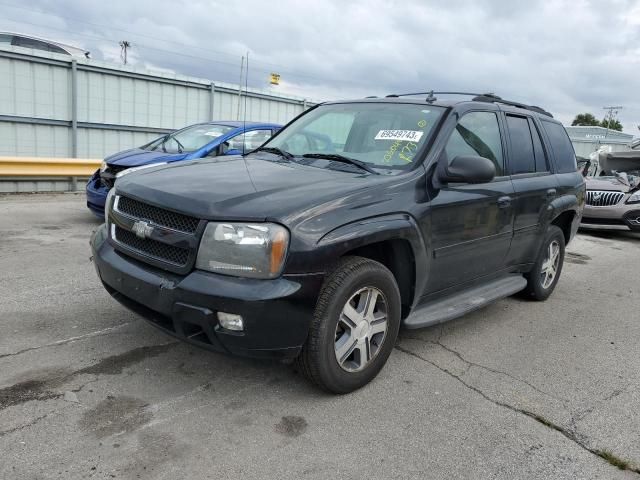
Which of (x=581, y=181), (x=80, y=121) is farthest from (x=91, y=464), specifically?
(x=80, y=121)

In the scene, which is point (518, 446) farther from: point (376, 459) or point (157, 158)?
point (157, 158)

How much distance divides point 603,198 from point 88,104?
35.3 feet

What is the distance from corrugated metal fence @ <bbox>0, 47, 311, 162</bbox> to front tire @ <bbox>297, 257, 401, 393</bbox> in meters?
7.31

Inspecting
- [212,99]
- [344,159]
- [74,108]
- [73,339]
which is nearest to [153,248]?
[73,339]

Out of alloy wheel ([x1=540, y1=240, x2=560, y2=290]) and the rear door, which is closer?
the rear door

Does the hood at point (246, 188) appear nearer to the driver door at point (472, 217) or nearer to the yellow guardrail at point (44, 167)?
the driver door at point (472, 217)

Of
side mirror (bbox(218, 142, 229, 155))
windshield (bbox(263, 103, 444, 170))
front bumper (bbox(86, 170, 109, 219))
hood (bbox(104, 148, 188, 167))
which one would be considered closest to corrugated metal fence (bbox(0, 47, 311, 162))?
side mirror (bbox(218, 142, 229, 155))

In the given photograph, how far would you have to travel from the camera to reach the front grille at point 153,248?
115 inches

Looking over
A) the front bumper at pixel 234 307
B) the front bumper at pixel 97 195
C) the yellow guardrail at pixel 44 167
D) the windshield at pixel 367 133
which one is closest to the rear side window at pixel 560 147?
the windshield at pixel 367 133

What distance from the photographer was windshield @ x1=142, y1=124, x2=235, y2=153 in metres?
8.32

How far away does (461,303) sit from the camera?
4.04 metres

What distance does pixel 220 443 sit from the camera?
2707 millimetres

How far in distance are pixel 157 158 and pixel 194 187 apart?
4.95 metres

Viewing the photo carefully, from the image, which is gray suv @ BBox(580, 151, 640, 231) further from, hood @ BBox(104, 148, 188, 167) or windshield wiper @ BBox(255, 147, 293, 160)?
windshield wiper @ BBox(255, 147, 293, 160)
